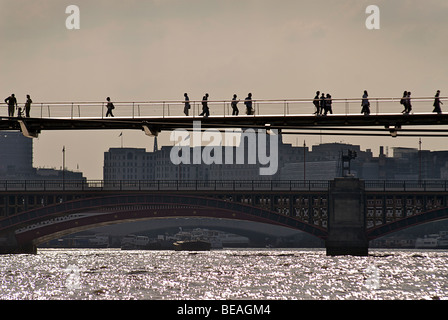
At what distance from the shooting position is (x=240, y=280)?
279 feet

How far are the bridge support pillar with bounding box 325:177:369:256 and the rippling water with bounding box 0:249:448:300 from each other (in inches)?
105

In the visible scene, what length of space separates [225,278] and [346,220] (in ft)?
127

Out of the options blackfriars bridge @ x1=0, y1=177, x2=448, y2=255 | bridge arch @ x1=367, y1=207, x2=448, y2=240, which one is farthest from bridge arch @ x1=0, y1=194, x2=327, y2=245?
bridge arch @ x1=367, y1=207, x2=448, y2=240

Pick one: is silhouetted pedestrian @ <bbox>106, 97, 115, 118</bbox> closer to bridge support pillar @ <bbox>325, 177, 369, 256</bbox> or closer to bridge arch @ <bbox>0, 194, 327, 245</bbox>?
bridge arch @ <bbox>0, 194, 327, 245</bbox>

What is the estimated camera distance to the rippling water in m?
73.4

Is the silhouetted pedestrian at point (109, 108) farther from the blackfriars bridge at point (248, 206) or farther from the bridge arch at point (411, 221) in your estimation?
the bridge arch at point (411, 221)

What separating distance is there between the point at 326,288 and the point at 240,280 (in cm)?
1003

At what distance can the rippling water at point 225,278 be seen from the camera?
73.4 meters

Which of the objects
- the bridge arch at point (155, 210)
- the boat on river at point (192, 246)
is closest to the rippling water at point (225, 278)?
the bridge arch at point (155, 210)

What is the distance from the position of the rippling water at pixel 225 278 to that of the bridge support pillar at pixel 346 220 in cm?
267

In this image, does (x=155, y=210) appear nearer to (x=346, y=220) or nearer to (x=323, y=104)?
(x=346, y=220)

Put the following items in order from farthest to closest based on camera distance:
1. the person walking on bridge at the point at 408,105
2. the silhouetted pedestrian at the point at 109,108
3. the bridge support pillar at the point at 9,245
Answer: the bridge support pillar at the point at 9,245 → the silhouetted pedestrian at the point at 109,108 → the person walking on bridge at the point at 408,105

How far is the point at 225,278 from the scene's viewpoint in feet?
288
